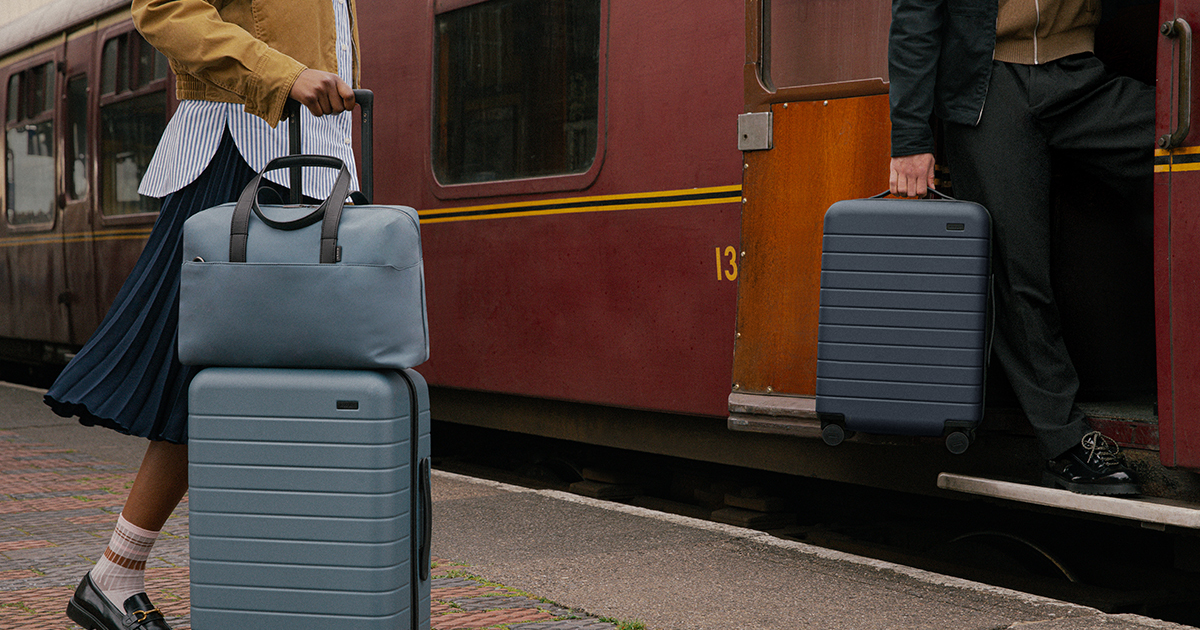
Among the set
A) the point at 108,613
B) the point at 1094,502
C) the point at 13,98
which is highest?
the point at 13,98

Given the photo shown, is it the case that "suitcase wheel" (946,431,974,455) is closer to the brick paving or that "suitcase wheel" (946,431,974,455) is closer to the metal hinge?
the brick paving

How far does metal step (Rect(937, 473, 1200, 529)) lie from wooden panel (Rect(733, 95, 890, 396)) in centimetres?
68

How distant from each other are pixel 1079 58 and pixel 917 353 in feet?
3.11

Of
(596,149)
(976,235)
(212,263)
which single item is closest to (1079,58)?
(976,235)

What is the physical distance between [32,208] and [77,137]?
1.18 meters

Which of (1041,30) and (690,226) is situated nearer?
(1041,30)

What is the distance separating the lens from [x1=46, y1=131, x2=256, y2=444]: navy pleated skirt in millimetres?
2596

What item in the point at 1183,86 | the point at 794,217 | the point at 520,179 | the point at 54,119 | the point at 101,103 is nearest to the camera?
the point at 1183,86

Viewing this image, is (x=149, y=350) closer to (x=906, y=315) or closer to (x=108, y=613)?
(x=108, y=613)

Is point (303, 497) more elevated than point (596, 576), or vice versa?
point (303, 497)

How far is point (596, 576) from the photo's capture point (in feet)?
10.7

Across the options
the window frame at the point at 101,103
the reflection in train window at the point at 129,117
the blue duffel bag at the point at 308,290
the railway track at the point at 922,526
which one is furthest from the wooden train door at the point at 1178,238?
the window frame at the point at 101,103

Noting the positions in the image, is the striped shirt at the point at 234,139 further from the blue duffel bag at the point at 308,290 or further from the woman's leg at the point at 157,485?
the woman's leg at the point at 157,485

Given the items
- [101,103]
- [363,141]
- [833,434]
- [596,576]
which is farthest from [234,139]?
[101,103]
